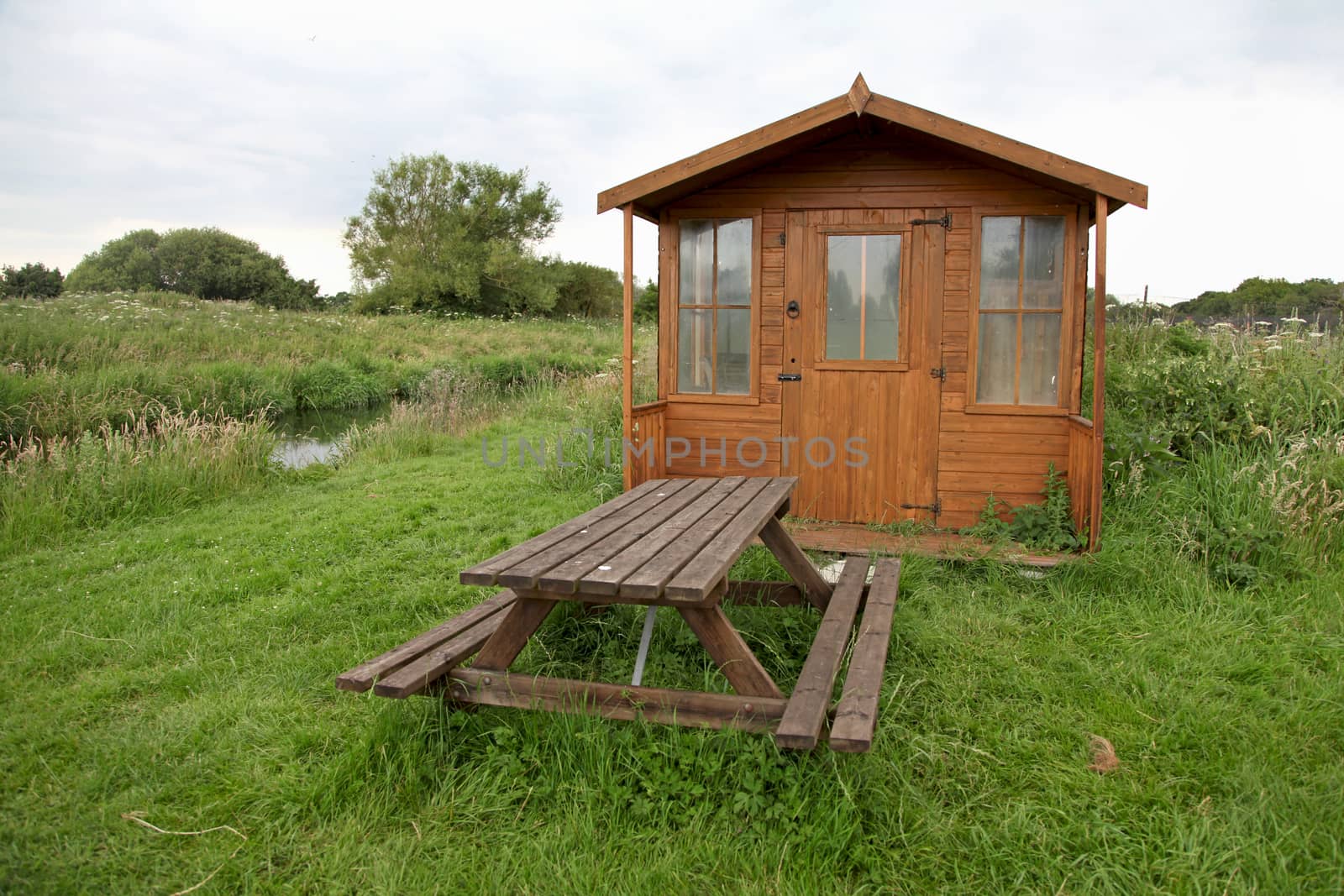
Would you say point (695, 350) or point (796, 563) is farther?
point (695, 350)

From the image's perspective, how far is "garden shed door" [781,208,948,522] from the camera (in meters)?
5.39

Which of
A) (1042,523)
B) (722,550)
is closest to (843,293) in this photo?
(1042,523)

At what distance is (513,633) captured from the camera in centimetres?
275

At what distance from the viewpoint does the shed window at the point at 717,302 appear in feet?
18.7

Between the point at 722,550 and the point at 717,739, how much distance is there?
0.59 meters

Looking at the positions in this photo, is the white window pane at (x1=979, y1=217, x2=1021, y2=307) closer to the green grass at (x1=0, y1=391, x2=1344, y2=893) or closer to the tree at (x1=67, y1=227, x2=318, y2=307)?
the green grass at (x1=0, y1=391, x2=1344, y2=893)

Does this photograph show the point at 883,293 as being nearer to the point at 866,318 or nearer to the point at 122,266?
the point at 866,318

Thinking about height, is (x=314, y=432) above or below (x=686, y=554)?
below

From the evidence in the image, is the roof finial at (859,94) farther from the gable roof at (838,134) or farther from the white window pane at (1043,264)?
the white window pane at (1043,264)

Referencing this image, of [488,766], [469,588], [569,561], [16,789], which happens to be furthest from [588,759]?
[469,588]

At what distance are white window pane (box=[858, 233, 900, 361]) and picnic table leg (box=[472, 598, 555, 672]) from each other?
11.4 feet

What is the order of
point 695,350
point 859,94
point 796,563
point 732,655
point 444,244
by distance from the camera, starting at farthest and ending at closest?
point 444,244 → point 695,350 → point 859,94 → point 796,563 → point 732,655

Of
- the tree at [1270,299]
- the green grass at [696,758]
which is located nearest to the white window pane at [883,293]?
the green grass at [696,758]

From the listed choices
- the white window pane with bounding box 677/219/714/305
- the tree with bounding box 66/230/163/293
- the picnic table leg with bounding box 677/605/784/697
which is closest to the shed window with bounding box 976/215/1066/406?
the white window pane with bounding box 677/219/714/305
